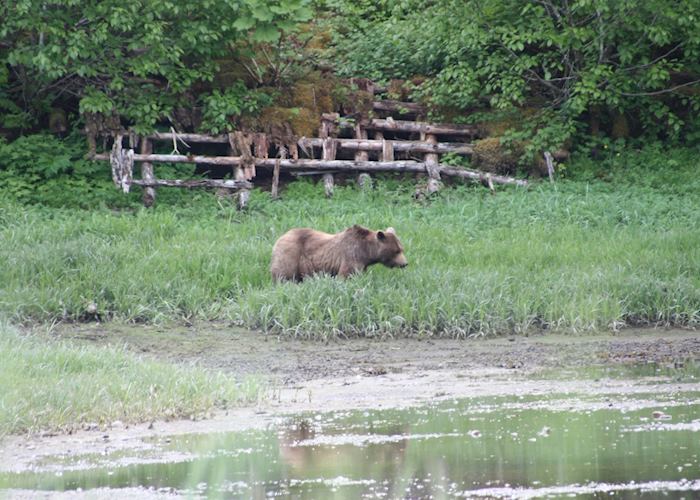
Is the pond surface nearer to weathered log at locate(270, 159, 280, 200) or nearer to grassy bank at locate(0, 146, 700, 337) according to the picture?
grassy bank at locate(0, 146, 700, 337)

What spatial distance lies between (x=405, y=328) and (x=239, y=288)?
2.18 m

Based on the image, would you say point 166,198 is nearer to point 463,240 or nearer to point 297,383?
point 463,240

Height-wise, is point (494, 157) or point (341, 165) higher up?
point (494, 157)

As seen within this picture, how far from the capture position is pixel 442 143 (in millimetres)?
20000

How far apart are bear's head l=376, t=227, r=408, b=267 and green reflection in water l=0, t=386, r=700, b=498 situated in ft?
14.9

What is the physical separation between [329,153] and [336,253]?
5739 mm

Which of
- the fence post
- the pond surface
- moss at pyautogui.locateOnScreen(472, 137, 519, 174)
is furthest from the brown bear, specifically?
moss at pyautogui.locateOnScreen(472, 137, 519, 174)

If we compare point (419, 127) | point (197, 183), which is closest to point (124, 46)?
point (197, 183)

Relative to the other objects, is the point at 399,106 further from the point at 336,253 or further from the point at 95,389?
the point at 95,389

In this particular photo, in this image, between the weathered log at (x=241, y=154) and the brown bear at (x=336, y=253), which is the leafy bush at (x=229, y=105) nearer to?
the weathered log at (x=241, y=154)

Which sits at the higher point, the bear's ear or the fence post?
the fence post

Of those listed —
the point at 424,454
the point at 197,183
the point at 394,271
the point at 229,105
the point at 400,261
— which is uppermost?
the point at 229,105

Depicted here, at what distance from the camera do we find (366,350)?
1198 cm

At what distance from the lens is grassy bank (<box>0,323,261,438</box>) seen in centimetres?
854
